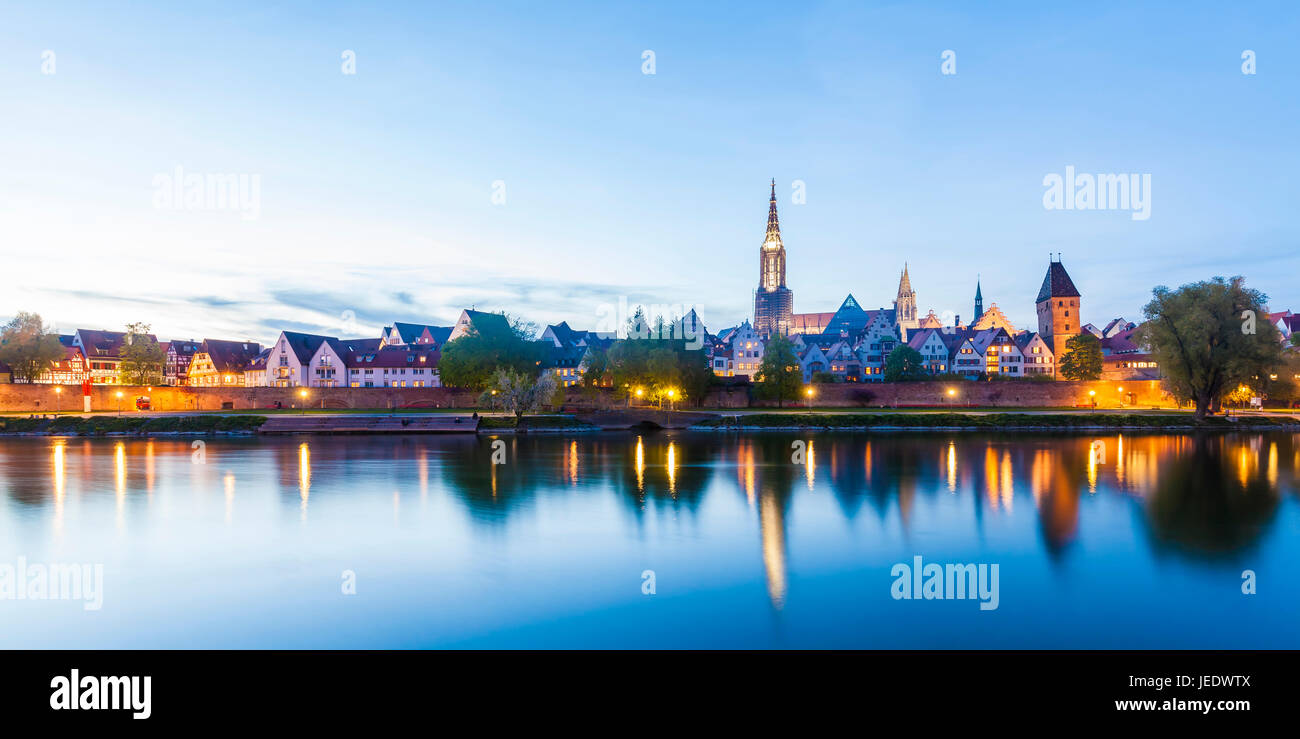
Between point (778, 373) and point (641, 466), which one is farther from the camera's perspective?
point (778, 373)

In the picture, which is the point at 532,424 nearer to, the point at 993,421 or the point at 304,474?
the point at 304,474

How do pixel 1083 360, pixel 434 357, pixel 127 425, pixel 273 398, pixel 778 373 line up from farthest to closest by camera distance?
pixel 1083 360 < pixel 434 357 < pixel 273 398 < pixel 778 373 < pixel 127 425

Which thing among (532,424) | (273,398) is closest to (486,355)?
(532,424)

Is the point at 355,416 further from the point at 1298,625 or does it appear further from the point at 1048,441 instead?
the point at 1298,625

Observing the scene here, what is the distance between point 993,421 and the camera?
165 feet

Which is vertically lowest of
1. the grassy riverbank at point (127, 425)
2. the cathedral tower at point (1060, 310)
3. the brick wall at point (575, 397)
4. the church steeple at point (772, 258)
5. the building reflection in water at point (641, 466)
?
the building reflection in water at point (641, 466)

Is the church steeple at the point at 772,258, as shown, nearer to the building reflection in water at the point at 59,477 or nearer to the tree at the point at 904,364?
the tree at the point at 904,364

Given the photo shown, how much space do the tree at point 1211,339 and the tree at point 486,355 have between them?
47445 mm

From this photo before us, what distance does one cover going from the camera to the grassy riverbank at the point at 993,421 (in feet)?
157

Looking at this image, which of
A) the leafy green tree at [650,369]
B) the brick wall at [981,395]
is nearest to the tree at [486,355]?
the leafy green tree at [650,369]

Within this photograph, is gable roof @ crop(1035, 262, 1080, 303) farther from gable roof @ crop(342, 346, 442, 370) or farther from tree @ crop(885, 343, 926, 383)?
gable roof @ crop(342, 346, 442, 370)

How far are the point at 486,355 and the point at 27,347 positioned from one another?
44.4m

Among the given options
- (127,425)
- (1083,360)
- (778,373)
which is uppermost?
(1083,360)
